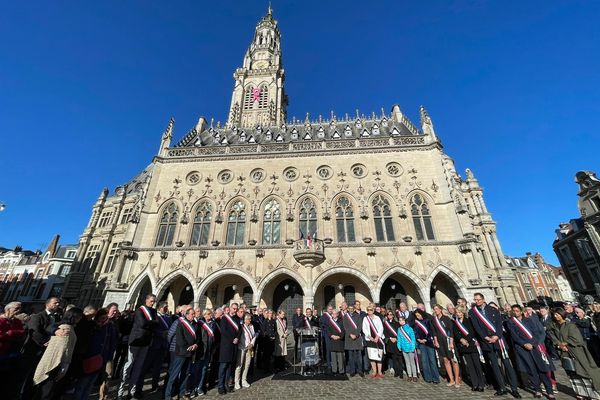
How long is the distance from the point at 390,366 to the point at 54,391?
28.3 ft

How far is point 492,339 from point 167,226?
20297 millimetres

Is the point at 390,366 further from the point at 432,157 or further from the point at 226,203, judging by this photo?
the point at 432,157

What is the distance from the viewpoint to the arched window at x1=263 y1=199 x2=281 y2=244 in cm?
1861

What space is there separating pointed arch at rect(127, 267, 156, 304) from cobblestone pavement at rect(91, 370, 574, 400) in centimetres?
1093

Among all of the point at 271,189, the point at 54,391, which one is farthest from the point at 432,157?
the point at 54,391

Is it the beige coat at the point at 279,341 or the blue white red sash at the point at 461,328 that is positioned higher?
the blue white red sash at the point at 461,328

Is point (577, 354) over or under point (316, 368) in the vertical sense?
over

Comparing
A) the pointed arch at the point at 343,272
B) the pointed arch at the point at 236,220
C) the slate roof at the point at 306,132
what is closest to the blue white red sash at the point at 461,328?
the pointed arch at the point at 343,272

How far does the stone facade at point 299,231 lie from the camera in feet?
55.1

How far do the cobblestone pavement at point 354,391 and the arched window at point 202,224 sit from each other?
12096 mm

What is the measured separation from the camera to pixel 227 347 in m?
6.43

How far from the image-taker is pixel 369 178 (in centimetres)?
2019

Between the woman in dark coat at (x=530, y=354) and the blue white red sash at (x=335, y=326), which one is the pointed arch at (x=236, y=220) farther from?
the woman in dark coat at (x=530, y=354)

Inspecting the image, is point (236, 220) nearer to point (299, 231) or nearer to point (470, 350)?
point (299, 231)
